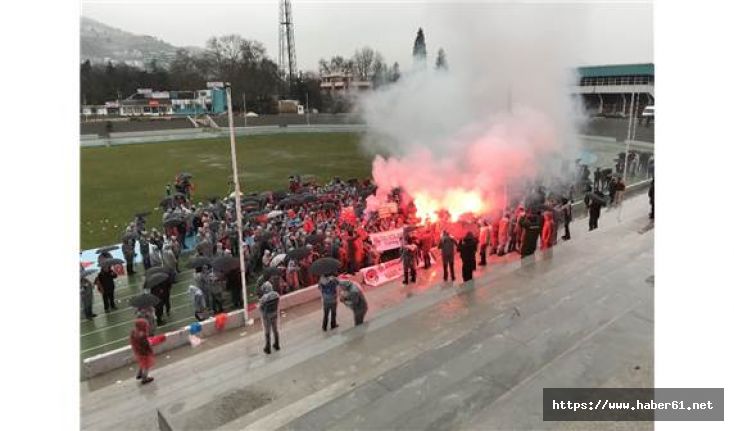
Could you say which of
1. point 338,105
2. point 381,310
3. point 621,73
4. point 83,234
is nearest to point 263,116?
point 338,105

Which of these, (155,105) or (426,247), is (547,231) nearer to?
(426,247)

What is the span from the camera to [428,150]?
604 inches

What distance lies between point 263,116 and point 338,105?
31.5 ft

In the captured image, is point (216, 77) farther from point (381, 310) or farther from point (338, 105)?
point (381, 310)

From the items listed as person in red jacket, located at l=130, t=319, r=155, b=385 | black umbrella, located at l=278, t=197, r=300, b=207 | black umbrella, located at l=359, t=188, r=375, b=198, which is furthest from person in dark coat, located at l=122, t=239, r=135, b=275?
black umbrella, located at l=359, t=188, r=375, b=198

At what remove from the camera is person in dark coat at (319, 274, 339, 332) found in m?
8.20

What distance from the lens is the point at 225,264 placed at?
949 centimetres

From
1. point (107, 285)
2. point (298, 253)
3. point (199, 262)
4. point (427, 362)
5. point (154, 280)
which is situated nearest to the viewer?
point (427, 362)

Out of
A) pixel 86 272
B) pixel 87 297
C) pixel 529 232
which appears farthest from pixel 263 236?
pixel 529 232

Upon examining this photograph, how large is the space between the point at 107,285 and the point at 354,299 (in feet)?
16.5

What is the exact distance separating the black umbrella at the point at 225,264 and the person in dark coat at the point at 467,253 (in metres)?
4.03

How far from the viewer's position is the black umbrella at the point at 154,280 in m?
8.81

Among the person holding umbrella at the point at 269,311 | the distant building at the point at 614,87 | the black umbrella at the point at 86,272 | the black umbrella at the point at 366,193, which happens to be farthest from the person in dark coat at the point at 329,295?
the distant building at the point at 614,87

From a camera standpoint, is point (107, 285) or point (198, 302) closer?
point (198, 302)
